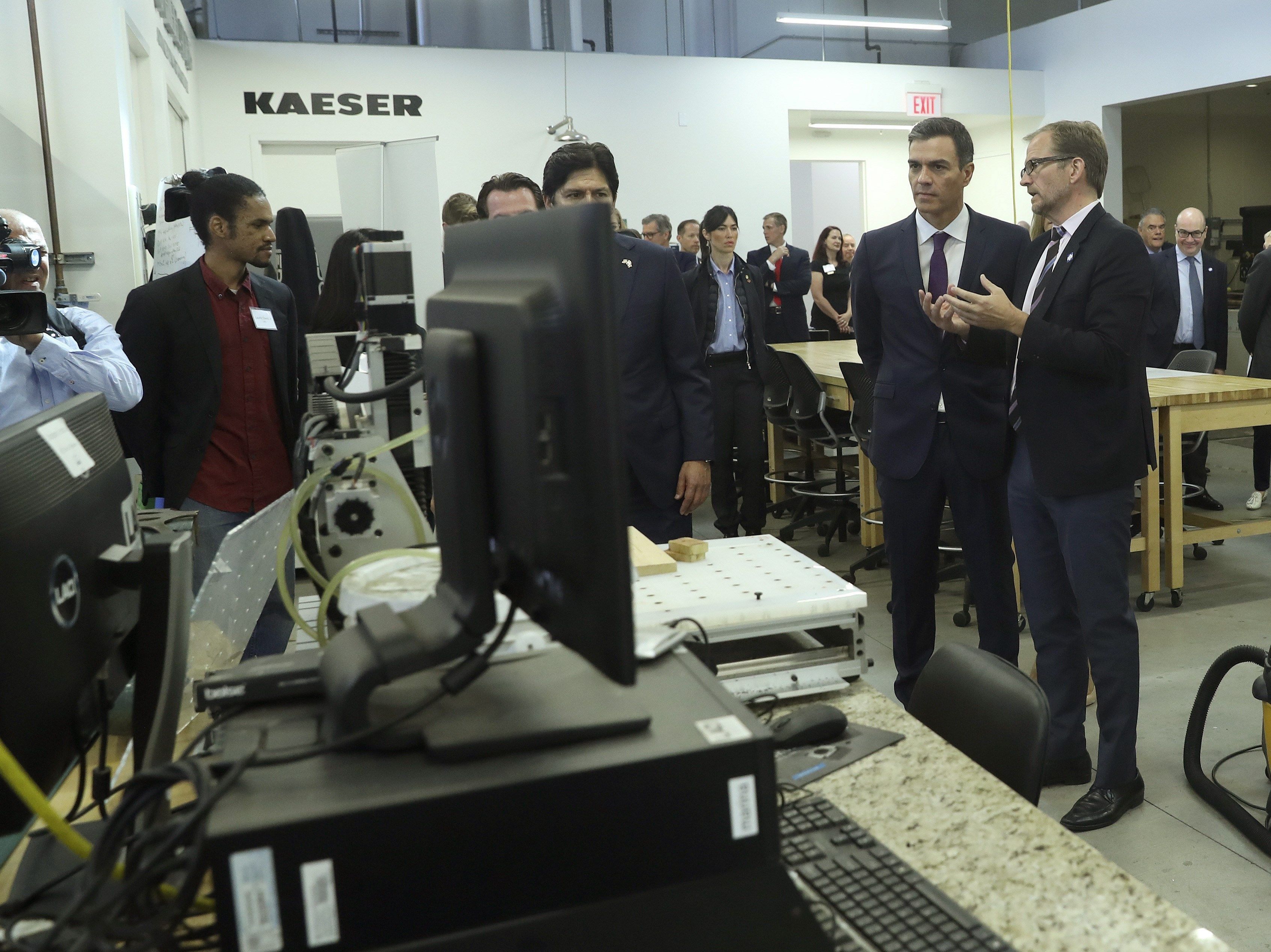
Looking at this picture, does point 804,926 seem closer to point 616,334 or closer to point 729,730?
point 729,730

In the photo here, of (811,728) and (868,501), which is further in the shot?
(868,501)

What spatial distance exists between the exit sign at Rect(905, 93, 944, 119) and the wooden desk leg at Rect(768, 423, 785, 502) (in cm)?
543

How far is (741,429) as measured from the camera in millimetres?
5188

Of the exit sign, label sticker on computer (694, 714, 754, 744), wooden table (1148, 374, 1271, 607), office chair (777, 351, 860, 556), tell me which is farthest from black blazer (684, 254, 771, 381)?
the exit sign

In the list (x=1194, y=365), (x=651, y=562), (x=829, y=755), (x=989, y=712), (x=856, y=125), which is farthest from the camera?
(x=856, y=125)

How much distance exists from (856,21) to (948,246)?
7.47 meters

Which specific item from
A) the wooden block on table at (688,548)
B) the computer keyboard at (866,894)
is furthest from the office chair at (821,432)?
the computer keyboard at (866,894)

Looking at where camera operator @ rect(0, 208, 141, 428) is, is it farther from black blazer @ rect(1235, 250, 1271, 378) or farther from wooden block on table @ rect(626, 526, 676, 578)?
black blazer @ rect(1235, 250, 1271, 378)

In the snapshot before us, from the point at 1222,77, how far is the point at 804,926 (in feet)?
31.5

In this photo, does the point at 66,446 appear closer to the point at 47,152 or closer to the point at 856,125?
the point at 47,152

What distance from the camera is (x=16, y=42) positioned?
12.2 feet

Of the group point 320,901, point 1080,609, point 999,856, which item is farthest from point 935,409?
point 320,901

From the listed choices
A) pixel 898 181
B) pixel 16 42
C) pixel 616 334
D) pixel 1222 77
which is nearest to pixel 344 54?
pixel 16 42

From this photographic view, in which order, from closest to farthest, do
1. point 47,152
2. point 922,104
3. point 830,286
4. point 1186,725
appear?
point 1186,725
point 47,152
point 830,286
point 922,104
